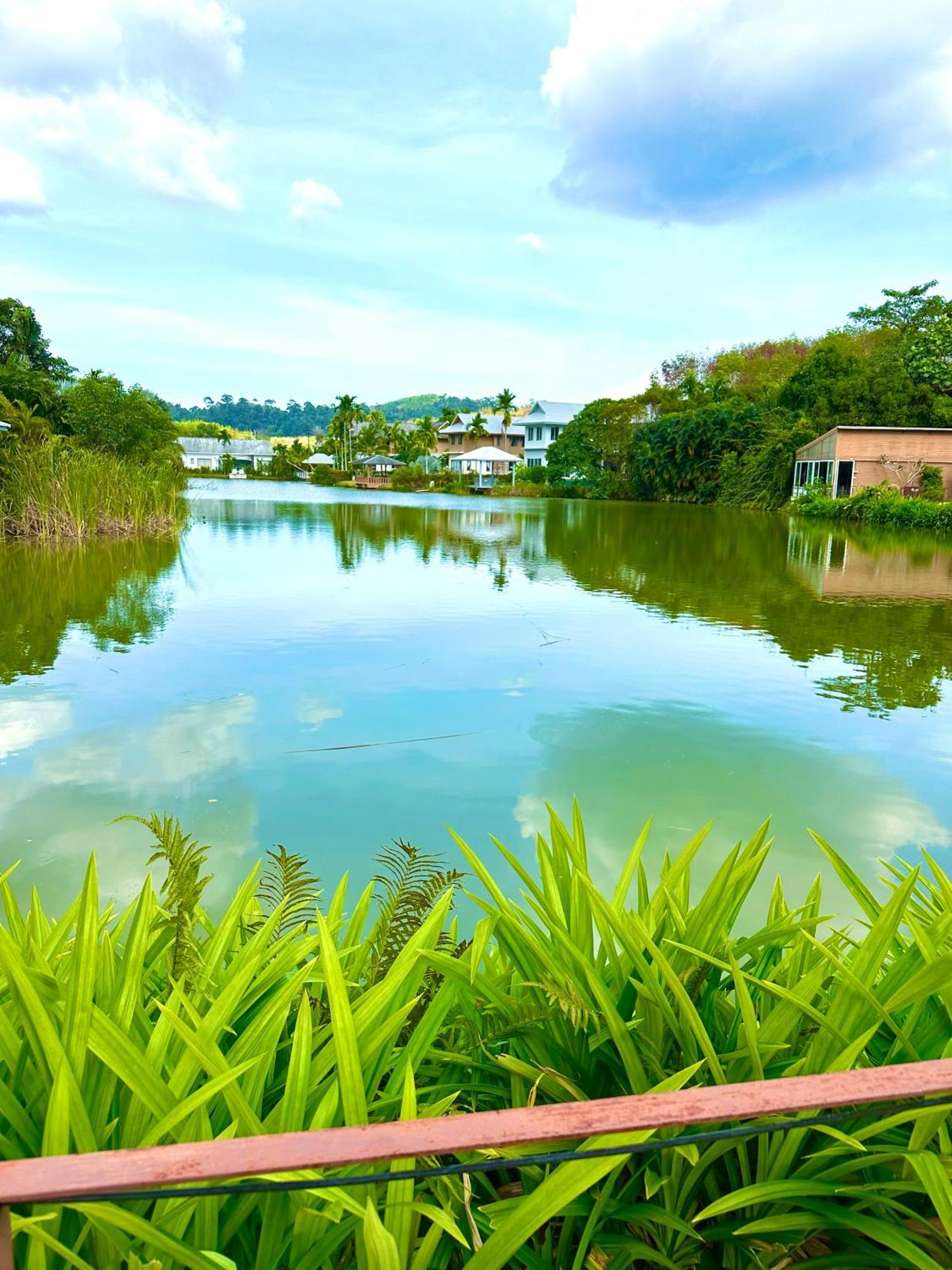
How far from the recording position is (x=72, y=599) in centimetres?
945

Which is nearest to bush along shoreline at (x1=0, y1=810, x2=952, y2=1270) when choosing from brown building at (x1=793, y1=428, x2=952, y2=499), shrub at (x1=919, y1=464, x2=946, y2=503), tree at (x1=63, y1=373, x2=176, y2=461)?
tree at (x1=63, y1=373, x2=176, y2=461)

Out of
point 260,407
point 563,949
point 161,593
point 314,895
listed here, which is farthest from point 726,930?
point 260,407

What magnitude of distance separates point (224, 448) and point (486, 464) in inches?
Answer: 1444

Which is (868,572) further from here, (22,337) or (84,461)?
(22,337)

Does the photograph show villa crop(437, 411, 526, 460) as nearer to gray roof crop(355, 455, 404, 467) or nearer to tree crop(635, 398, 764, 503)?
gray roof crop(355, 455, 404, 467)

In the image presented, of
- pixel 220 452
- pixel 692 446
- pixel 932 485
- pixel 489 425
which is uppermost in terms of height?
pixel 489 425

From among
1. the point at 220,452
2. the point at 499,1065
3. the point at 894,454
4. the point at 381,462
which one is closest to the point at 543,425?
the point at 381,462

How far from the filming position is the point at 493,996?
4.89 ft

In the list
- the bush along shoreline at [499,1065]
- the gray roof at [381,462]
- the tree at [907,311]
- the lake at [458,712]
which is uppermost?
the tree at [907,311]

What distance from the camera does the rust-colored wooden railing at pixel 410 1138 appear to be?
715 mm

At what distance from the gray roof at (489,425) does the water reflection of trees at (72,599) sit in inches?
1797

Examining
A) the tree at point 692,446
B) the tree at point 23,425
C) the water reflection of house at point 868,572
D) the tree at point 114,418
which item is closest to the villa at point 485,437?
the tree at point 692,446

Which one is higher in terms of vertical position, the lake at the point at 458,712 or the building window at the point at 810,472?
the building window at the point at 810,472

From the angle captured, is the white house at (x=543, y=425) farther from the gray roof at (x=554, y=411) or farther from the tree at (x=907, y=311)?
the tree at (x=907, y=311)
